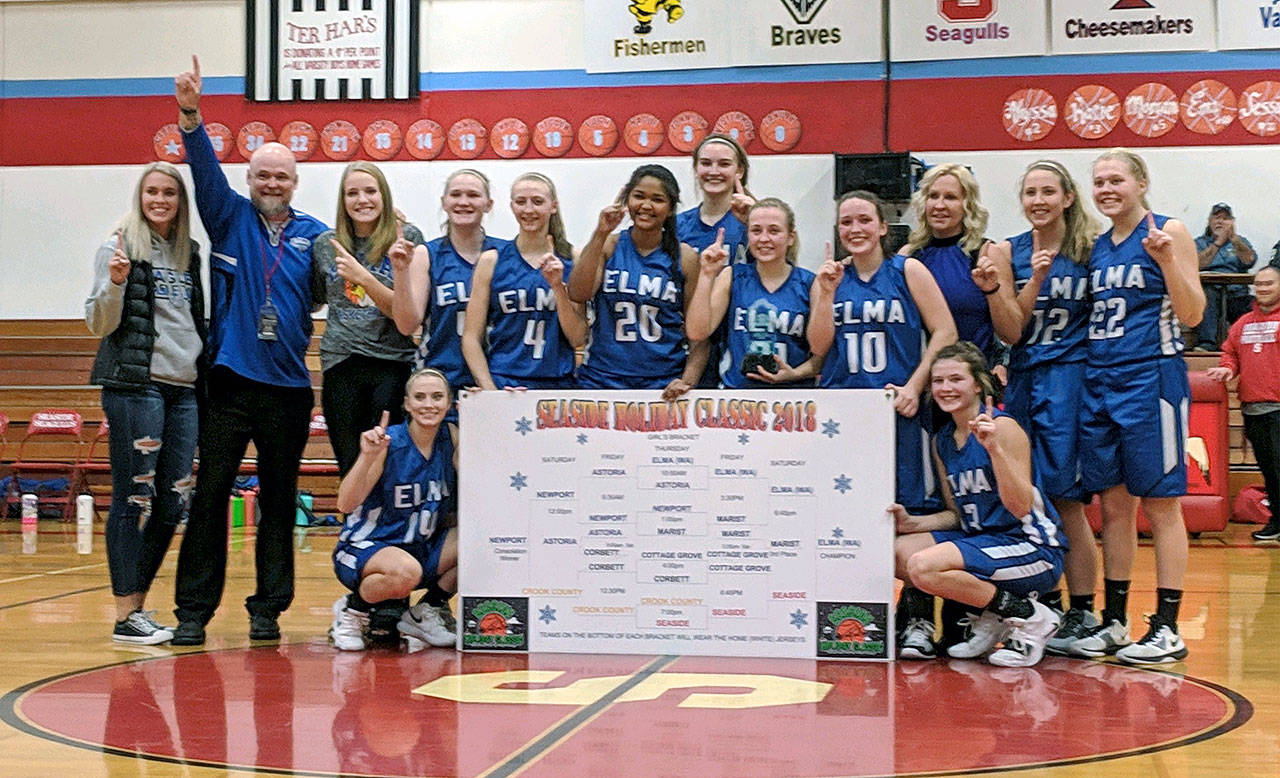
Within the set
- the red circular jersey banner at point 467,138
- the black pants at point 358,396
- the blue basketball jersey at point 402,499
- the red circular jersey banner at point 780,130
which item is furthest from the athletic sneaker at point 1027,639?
the red circular jersey banner at point 467,138

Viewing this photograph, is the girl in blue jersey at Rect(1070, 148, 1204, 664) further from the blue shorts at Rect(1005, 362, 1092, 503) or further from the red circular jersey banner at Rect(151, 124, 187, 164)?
the red circular jersey banner at Rect(151, 124, 187, 164)

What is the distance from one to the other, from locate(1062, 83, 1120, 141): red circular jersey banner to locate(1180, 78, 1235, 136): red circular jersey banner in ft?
2.08

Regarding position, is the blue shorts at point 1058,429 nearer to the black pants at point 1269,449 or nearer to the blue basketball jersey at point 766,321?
the blue basketball jersey at point 766,321

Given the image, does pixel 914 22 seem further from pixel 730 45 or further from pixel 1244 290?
pixel 1244 290

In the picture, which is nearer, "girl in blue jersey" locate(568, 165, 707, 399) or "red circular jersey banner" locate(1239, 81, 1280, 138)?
"girl in blue jersey" locate(568, 165, 707, 399)

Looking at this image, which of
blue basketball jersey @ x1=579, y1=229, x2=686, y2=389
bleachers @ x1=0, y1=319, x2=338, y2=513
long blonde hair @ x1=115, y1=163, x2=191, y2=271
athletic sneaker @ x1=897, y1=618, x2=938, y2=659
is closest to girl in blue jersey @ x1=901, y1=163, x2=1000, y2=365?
blue basketball jersey @ x1=579, y1=229, x2=686, y2=389

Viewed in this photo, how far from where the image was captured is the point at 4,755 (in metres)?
3.07

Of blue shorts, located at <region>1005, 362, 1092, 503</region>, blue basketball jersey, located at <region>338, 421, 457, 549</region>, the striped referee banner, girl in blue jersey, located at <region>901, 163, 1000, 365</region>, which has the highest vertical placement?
the striped referee banner

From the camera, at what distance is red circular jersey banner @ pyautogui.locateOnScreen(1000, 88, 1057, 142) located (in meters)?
11.5

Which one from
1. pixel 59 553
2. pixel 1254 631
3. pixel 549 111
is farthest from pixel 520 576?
pixel 549 111

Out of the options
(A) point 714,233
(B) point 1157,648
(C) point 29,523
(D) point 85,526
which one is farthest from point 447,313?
(C) point 29,523

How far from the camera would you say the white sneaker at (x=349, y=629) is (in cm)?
468

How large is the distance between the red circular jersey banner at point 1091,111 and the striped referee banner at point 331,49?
5.87 m

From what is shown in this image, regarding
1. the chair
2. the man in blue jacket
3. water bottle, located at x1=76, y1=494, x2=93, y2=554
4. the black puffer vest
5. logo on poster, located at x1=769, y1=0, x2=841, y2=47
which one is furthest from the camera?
logo on poster, located at x1=769, y1=0, x2=841, y2=47
